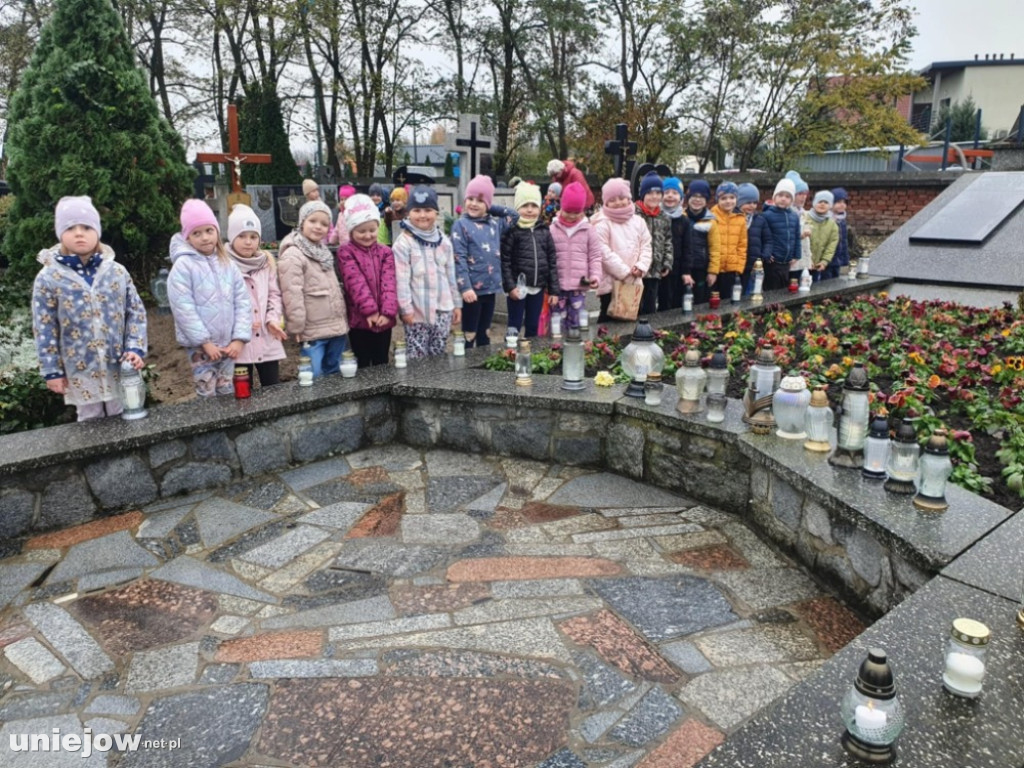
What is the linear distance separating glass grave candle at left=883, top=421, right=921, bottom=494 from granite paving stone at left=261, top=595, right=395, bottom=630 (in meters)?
2.03

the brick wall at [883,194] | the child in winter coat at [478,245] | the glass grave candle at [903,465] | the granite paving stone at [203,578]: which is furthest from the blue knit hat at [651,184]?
the brick wall at [883,194]

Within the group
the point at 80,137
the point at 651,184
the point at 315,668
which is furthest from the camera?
the point at 80,137

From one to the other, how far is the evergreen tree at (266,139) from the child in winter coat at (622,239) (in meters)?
12.2

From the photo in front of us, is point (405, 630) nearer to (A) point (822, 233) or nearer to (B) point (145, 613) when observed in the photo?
(B) point (145, 613)

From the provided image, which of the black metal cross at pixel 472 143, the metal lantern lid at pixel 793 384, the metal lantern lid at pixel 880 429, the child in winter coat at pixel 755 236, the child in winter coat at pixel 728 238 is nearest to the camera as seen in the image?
the metal lantern lid at pixel 880 429

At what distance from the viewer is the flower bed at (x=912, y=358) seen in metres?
3.54

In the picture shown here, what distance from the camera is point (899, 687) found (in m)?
1.89

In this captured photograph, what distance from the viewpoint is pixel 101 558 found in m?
3.34

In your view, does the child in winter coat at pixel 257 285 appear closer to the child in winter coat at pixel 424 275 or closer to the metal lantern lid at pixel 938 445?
the child in winter coat at pixel 424 275

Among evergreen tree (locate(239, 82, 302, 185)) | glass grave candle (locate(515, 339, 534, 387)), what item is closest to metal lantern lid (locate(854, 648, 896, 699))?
glass grave candle (locate(515, 339, 534, 387))

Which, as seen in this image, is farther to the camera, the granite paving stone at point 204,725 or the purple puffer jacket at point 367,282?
the purple puffer jacket at point 367,282

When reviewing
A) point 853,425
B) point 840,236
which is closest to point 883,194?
point 840,236

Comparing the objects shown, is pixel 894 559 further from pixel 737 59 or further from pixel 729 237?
pixel 737 59

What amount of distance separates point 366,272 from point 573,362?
1.58 metres
